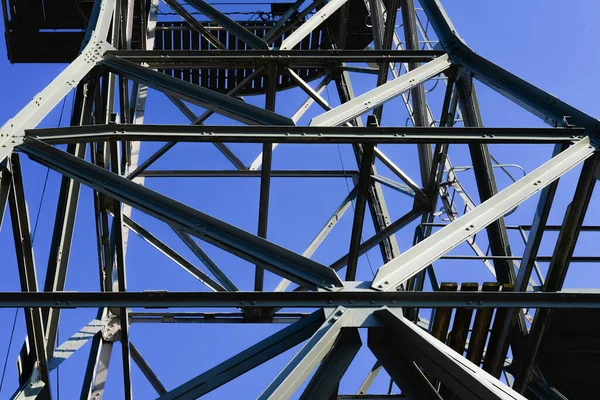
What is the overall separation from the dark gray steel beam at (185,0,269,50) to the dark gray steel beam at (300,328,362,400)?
16.3ft

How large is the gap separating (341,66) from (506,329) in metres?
6.77

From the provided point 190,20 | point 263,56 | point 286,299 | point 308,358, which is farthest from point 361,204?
point 190,20

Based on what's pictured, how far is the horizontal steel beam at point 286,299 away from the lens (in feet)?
19.0

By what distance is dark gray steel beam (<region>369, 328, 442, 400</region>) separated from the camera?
529 cm

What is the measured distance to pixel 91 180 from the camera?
6.75m

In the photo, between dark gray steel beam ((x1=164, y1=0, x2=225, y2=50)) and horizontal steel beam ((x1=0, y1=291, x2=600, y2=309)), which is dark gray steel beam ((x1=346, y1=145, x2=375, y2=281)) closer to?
horizontal steel beam ((x1=0, y1=291, x2=600, y2=309))

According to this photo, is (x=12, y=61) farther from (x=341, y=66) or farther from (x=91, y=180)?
(x=91, y=180)

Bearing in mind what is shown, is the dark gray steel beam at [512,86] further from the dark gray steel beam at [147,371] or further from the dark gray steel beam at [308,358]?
the dark gray steel beam at [147,371]

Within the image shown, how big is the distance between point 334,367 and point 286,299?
68 centimetres

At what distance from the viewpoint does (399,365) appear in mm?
5535

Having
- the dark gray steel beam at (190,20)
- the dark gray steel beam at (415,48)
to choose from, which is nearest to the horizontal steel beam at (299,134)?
the dark gray steel beam at (415,48)

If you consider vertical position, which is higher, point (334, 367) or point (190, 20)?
point (190, 20)

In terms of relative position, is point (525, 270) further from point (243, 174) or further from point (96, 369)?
point (243, 174)

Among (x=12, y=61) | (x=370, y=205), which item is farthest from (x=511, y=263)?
(x=12, y=61)
